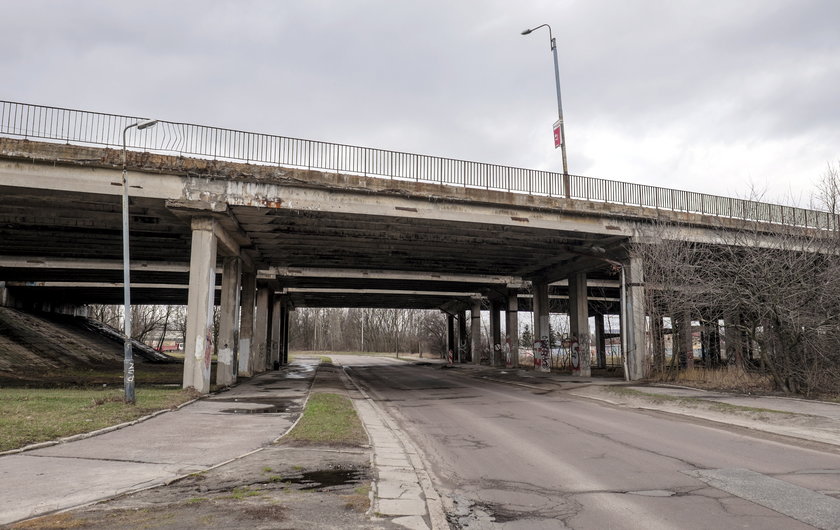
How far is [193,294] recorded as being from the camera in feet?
58.7

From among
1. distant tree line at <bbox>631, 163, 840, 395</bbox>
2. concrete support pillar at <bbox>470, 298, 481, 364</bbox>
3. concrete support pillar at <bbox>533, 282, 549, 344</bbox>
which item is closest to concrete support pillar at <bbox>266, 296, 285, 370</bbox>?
concrete support pillar at <bbox>470, 298, 481, 364</bbox>

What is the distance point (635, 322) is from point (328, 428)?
58.1ft

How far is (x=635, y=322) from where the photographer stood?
24.1 metres

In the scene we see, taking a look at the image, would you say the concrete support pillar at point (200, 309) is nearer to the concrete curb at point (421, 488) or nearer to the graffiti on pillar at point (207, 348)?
the graffiti on pillar at point (207, 348)

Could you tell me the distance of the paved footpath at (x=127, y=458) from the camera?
5.54 meters

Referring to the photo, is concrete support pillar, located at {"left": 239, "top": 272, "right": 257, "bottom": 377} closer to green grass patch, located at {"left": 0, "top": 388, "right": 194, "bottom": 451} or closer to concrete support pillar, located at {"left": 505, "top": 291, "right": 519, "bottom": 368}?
green grass patch, located at {"left": 0, "top": 388, "right": 194, "bottom": 451}

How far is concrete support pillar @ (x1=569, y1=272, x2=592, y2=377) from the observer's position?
30.7m

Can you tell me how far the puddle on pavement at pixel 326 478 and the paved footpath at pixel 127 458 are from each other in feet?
4.86

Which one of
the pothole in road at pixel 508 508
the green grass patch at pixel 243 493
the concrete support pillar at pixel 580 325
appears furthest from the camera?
the concrete support pillar at pixel 580 325

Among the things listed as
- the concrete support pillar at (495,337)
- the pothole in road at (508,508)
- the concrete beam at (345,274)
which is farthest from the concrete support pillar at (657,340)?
the concrete support pillar at (495,337)

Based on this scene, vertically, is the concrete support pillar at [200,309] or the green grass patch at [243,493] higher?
the concrete support pillar at [200,309]

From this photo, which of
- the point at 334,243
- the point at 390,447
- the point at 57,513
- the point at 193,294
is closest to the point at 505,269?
the point at 334,243

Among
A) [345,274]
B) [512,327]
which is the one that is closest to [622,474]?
[345,274]

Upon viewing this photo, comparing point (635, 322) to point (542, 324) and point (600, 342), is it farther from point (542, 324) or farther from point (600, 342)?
point (600, 342)
